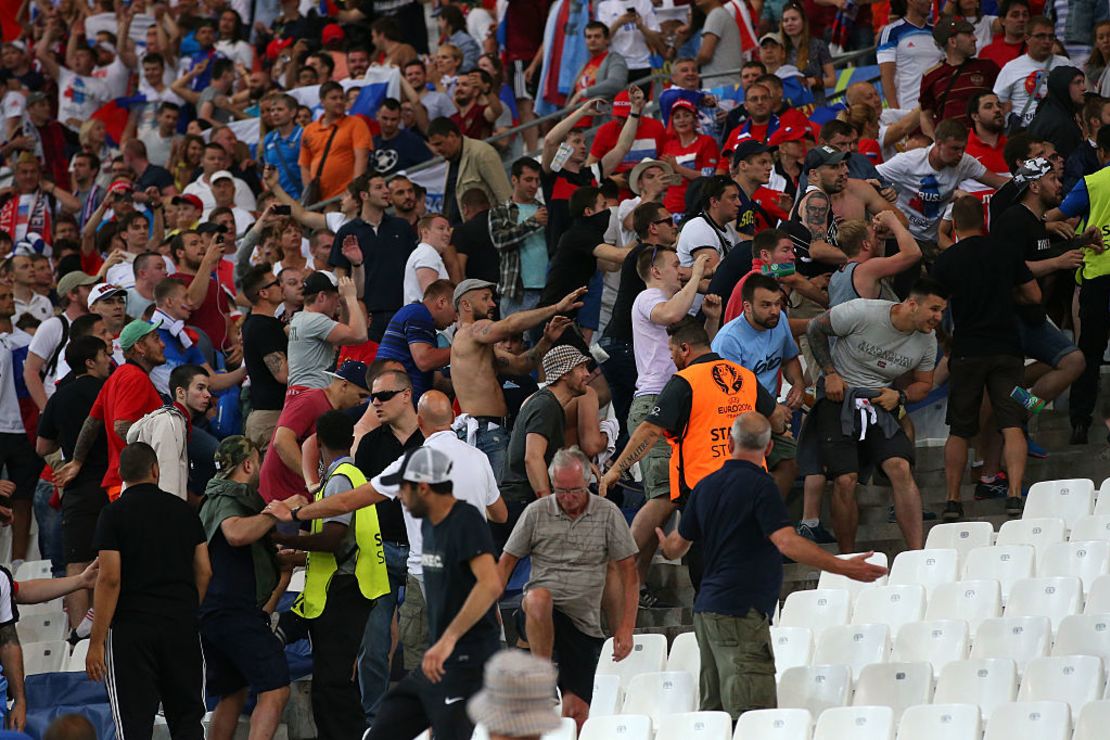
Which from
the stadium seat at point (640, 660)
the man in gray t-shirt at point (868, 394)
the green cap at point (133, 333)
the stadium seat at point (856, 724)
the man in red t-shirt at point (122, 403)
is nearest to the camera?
the stadium seat at point (856, 724)

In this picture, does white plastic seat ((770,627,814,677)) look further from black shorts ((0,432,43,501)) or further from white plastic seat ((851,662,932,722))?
black shorts ((0,432,43,501))

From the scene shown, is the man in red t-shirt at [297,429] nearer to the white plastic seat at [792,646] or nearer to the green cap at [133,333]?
the green cap at [133,333]

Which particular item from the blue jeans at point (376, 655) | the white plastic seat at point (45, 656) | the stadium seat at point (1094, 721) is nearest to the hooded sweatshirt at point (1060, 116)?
the blue jeans at point (376, 655)

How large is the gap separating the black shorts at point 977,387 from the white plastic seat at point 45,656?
201 inches

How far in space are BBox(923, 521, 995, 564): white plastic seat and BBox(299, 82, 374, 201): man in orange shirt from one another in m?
7.10

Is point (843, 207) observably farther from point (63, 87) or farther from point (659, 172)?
point (63, 87)

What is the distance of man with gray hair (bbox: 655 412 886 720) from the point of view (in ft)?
24.4

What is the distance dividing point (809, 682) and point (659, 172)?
4.62 m

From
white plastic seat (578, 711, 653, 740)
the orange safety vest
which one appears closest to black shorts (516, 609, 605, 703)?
white plastic seat (578, 711, 653, 740)

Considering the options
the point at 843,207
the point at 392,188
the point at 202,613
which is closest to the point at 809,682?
the point at 202,613

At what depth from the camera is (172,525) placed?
852 cm

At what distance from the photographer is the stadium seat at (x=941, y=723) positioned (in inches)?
268

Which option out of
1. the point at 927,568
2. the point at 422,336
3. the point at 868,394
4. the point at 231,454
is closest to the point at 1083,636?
the point at 927,568

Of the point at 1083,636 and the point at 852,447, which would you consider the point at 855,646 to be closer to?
the point at 1083,636
